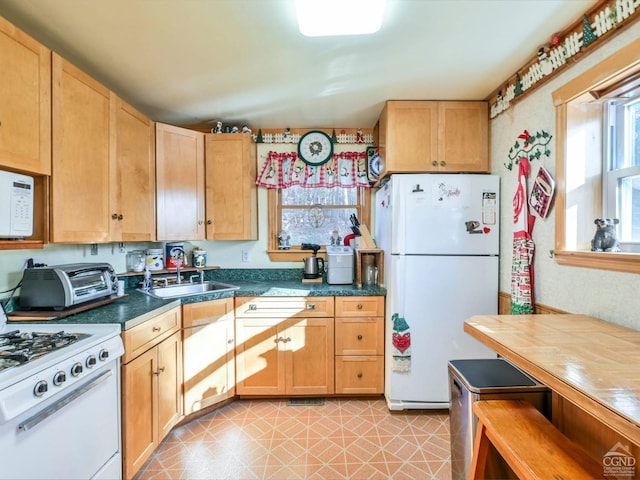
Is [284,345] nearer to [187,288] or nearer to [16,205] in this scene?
[187,288]

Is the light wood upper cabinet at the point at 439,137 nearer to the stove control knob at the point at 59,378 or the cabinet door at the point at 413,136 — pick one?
the cabinet door at the point at 413,136

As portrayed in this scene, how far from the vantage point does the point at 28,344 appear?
1.23 m

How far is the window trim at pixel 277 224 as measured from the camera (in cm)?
295

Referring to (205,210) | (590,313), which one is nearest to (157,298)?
(205,210)

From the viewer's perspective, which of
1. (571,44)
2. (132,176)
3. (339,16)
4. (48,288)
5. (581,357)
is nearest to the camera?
(581,357)

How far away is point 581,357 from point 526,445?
0.36m

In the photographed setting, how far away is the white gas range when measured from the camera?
100cm

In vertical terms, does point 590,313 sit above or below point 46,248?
below

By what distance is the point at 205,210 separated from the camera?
8.60 feet

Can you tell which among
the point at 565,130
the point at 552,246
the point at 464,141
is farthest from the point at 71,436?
the point at 464,141

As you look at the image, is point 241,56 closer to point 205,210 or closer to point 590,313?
point 205,210

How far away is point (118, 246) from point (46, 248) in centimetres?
62

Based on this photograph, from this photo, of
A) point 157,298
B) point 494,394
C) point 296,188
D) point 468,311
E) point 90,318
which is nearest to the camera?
point 494,394

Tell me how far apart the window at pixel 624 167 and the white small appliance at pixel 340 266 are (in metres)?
1.65
